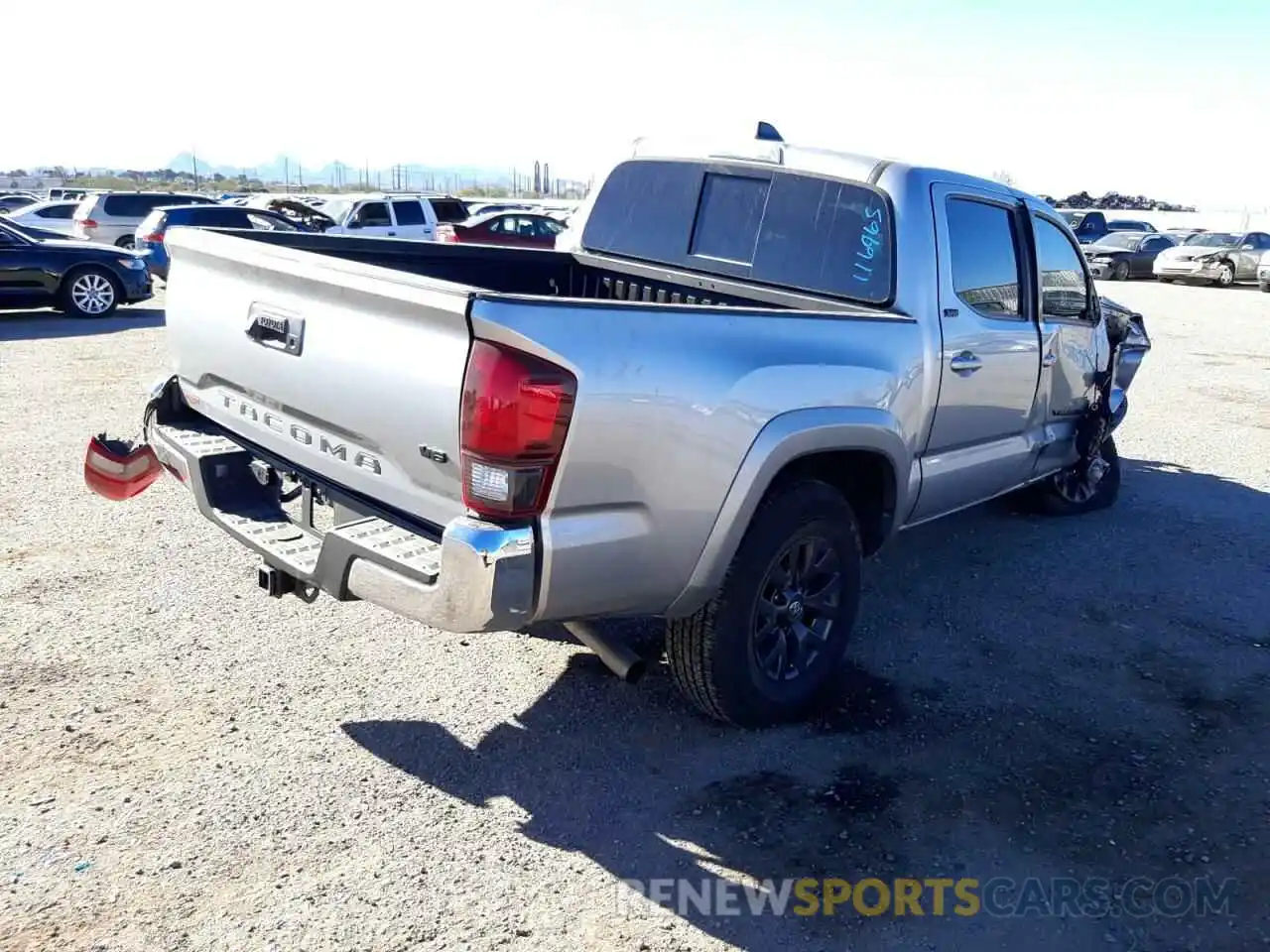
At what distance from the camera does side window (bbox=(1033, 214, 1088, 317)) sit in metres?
5.21

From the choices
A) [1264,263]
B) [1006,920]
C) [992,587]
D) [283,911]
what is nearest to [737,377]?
[1006,920]

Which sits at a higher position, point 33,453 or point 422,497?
point 422,497

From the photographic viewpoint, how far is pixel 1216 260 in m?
26.7

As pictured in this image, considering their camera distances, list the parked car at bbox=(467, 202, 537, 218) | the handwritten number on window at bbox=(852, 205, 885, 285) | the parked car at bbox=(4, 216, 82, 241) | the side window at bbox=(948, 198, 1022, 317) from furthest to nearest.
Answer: the parked car at bbox=(467, 202, 537, 218) → the parked car at bbox=(4, 216, 82, 241) → the side window at bbox=(948, 198, 1022, 317) → the handwritten number on window at bbox=(852, 205, 885, 285)

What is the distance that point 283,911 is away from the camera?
2736 millimetres

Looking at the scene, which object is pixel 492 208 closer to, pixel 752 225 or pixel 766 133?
pixel 766 133

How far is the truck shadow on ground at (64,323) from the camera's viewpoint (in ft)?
40.7

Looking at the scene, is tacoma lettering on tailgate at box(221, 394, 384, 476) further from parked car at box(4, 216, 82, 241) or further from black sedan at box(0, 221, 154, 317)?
parked car at box(4, 216, 82, 241)

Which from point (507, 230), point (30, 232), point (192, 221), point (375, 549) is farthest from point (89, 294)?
point (375, 549)

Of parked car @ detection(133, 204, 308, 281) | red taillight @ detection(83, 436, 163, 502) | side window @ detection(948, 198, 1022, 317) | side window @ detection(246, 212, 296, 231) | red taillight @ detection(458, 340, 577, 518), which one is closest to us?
red taillight @ detection(458, 340, 577, 518)

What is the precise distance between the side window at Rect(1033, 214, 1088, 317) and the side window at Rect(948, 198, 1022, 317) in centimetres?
27

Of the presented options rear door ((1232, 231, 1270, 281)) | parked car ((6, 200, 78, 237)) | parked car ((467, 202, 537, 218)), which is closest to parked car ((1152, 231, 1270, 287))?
rear door ((1232, 231, 1270, 281))

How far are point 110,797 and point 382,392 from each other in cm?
154

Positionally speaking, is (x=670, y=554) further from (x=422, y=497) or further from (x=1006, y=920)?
(x=1006, y=920)
